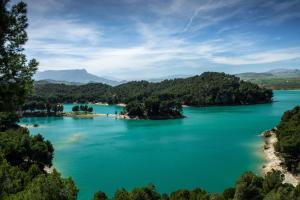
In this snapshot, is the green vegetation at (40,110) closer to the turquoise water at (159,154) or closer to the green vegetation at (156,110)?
the green vegetation at (156,110)

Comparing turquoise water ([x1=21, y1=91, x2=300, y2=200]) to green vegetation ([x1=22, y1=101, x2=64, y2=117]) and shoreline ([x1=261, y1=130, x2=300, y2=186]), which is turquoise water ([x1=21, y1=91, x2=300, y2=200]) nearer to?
shoreline ([x1=261, y1=130, x2=300, y2=186])

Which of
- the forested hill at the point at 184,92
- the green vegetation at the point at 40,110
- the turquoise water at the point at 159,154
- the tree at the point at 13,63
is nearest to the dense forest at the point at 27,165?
the tree at the point at 13,63

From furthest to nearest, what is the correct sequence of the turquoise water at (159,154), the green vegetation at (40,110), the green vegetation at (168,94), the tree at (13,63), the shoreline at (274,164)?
1. the green vegetation at (40,110)
2. the green vegetation at (168,94)
3. the turquoise water at (159,154)
4. the shoreline at (274,164)
5. the tree at (13,63)

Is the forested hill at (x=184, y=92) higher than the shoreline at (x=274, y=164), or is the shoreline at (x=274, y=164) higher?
the forested hill at (x=184, y=92)

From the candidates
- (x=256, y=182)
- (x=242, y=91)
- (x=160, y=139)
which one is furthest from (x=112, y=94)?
(x=256, y=182)

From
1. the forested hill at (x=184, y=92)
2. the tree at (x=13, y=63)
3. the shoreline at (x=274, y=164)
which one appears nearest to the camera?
the tree at (x=13, y=63)

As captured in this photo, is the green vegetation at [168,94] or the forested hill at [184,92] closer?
the green vegetation at [168,94]

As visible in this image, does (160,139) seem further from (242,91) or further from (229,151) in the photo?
(242,91)
